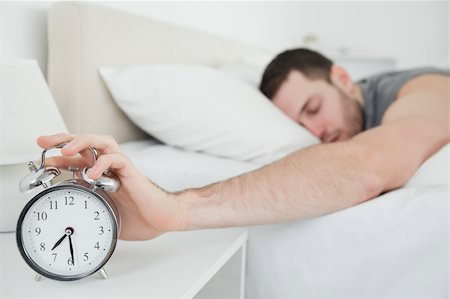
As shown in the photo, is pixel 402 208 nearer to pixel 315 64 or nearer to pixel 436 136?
pixel 436 136

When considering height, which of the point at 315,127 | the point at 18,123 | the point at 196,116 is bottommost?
the point at 315,127

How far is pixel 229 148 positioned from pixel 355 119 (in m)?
0.64

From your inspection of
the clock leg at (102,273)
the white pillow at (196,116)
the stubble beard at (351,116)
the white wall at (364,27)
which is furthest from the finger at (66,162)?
the white wall at (364,27)

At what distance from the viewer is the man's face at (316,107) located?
5.18ft

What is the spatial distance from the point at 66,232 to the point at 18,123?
0.79 feet

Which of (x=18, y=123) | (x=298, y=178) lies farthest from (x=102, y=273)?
(x=298, y=178)

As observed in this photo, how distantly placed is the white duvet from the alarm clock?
42cm

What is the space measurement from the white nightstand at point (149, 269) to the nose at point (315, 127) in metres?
0.72

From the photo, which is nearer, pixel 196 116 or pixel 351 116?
pixel 196 116

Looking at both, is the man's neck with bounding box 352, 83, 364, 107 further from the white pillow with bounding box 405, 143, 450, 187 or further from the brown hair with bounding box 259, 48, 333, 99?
the white pillow with bounding box 405, 143, 450, 187

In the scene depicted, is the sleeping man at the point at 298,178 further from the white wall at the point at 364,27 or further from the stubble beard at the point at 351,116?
the white wall at the point at 364,27

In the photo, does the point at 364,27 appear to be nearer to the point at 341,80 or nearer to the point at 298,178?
the point at 341,80

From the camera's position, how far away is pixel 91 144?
2.12 ft

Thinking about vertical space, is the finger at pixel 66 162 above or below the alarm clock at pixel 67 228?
above
